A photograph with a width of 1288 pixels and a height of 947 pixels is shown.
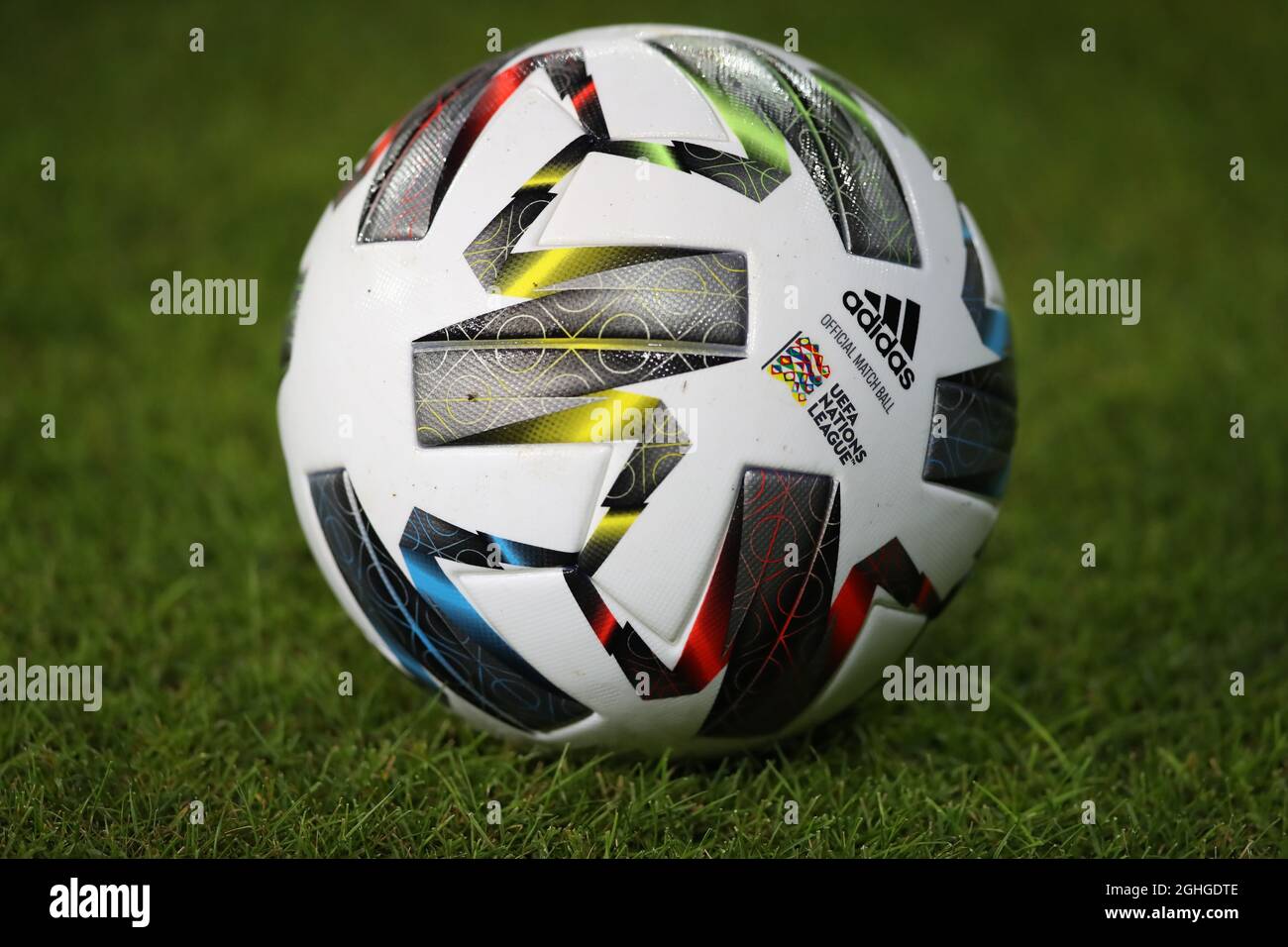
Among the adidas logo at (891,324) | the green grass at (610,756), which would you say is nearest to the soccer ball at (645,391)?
the adidas logo at (891,324)

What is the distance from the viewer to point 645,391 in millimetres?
2279

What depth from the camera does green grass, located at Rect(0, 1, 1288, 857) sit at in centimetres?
267

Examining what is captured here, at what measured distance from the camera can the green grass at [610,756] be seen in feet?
8.75

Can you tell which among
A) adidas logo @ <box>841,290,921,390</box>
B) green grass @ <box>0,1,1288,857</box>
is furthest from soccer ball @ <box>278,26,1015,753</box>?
green grass @ <box>0,1,1288,857</box>

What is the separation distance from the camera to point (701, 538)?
7.63 feet

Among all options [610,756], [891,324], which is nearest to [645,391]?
[891,324]

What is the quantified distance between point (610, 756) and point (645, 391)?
834 millimetres

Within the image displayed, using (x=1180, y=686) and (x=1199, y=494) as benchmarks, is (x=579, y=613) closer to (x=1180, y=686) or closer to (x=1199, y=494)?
(x=1180, y=686)

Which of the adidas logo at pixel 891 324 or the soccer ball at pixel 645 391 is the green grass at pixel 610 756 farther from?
the adidas logo at pixel 891 324

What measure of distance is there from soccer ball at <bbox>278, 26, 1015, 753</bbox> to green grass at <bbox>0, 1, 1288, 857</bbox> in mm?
350

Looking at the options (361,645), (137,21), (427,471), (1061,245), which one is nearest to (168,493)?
(361,645)

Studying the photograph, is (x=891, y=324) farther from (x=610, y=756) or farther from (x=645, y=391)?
(x=610, y=756)

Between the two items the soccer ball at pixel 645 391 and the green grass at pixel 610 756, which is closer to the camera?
the soccer ball at pixel 645 391

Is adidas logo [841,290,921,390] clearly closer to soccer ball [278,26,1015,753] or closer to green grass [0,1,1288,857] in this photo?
soccer ball [278,26,1015,753]
